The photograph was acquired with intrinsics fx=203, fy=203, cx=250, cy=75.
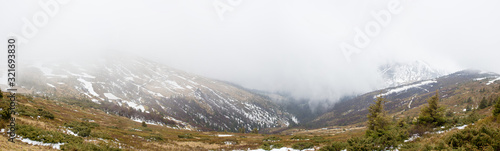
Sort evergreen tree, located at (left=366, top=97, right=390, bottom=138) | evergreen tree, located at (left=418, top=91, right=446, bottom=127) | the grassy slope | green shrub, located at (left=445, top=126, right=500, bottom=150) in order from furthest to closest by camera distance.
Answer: evergreen tree, located at (left=418, top=91, right=446, bottom=127) < the grassy slope < evergreen tree, located at (left=366, top=97, right=390, bottom=138) < green shrub, located at (left=445, top=126, right=500, bottom=150)

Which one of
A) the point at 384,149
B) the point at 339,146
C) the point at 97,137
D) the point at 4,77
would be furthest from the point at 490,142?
the point at 4,77

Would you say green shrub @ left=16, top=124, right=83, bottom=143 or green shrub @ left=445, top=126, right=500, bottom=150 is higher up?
green shrub @ left=16, top=124, right=83, bottom=143

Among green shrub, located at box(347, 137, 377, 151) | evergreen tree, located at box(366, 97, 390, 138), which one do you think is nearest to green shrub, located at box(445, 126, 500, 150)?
green shrub, located at box(347, 137, 377, 151)

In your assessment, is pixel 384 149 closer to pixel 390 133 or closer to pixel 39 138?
pixel 390 133

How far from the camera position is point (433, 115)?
23.5 meters

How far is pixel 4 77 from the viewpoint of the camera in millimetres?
174375

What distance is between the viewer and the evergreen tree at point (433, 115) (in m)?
23.0

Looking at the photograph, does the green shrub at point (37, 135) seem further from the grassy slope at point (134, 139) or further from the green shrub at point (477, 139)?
the green shrub at point (477, 139)

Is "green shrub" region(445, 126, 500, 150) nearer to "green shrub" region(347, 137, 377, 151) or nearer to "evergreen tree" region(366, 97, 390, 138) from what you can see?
"green shrub" region(347, 137, 377, 151)

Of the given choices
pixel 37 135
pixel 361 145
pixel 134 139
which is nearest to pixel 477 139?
pixel 361 145

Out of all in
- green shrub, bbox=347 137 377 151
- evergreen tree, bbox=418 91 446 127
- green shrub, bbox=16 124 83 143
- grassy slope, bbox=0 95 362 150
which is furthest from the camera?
evergreen tree, bbox=418 91 446 127

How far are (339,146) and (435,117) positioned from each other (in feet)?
45.0

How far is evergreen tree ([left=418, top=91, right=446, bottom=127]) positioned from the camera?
22959 millimetres

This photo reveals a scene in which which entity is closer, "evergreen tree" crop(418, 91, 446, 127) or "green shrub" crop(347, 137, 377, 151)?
"green shrub" crop(347, 137, 377, 151)
